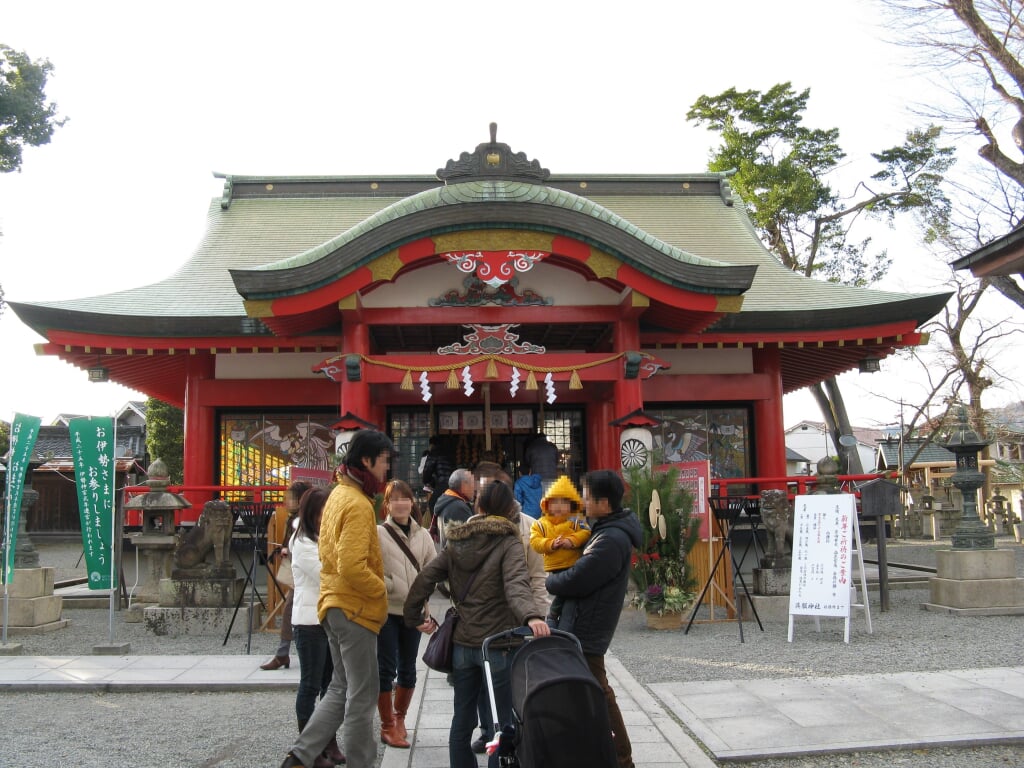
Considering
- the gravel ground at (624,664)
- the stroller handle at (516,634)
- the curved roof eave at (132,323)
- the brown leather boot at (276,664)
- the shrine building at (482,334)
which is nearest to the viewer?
the stroller handle at (516,634)

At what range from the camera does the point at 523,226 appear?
11.3m

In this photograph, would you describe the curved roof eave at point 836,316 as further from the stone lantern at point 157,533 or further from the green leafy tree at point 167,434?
the green leafy tree at point 167,434

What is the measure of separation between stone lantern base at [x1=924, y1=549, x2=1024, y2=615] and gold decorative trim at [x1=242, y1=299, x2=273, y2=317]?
8702mm

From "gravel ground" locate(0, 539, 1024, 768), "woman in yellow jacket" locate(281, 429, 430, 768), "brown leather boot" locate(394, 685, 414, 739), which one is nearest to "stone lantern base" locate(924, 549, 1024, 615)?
"gravel ground" locate(0, 539, 1024, 768)

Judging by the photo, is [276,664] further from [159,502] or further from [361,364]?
[361,364]

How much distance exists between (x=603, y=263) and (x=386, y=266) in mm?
2883

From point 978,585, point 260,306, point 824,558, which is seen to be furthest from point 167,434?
point 978,585

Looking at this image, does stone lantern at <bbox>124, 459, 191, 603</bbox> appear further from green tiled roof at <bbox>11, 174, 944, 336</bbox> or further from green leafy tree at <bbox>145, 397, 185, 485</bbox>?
green leafy tree at <bbox>145, 397, 185, 485</bbox>

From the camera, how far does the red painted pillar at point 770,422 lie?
13.1m

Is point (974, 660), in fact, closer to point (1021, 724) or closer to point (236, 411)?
→ point (1021, 724)

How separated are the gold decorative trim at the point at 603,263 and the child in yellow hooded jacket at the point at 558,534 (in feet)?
22.8

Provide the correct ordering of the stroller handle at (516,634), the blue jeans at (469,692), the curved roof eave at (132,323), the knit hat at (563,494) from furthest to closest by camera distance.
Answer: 1. the curved roof eave at (132,323)
2. the knit hat at (563,494)
3. the blue jeans at (469,692)
4. the stroller handle at (516,634)

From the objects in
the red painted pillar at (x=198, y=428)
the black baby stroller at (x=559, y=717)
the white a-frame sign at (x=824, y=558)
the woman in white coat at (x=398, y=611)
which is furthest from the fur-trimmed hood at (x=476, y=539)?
the red painted pillar at (x=198, y=428)

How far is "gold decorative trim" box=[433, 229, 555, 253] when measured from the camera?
37.0 feet
